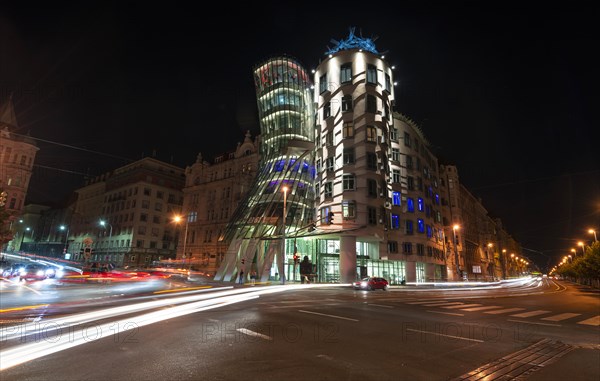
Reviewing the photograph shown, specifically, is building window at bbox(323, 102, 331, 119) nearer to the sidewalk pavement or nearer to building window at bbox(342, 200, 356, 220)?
building window at bbox(342, 200, 356, 220)

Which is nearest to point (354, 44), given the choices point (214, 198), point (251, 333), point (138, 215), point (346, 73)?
point (346, 73)

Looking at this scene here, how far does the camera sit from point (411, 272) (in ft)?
158

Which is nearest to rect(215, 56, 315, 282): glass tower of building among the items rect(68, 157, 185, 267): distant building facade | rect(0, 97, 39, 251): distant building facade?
rect(68, 157, 185, 267): distant building facade

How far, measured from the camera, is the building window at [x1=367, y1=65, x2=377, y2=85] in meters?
45.1

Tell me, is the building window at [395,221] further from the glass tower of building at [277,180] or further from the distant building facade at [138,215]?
the distant building facade at [138,215]

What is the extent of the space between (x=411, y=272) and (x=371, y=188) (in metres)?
16.2

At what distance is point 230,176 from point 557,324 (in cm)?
6249

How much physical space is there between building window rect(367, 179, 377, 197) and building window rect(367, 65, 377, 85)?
14.3 meters

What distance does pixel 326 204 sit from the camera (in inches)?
1671

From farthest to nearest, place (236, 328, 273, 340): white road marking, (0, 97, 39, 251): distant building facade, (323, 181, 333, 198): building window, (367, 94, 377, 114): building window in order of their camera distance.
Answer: (0, 97, 39, 251): distant building facade → (367, 94, 377, 114): building window → (323, 181, 333, 198): building window → (236, 328, 273, 340): white road marking

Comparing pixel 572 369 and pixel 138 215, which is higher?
pixel 138 215

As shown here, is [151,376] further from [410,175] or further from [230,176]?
[230,176]

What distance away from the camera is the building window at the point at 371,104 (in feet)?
143

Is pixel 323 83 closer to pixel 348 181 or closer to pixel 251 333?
pixel 348 181
